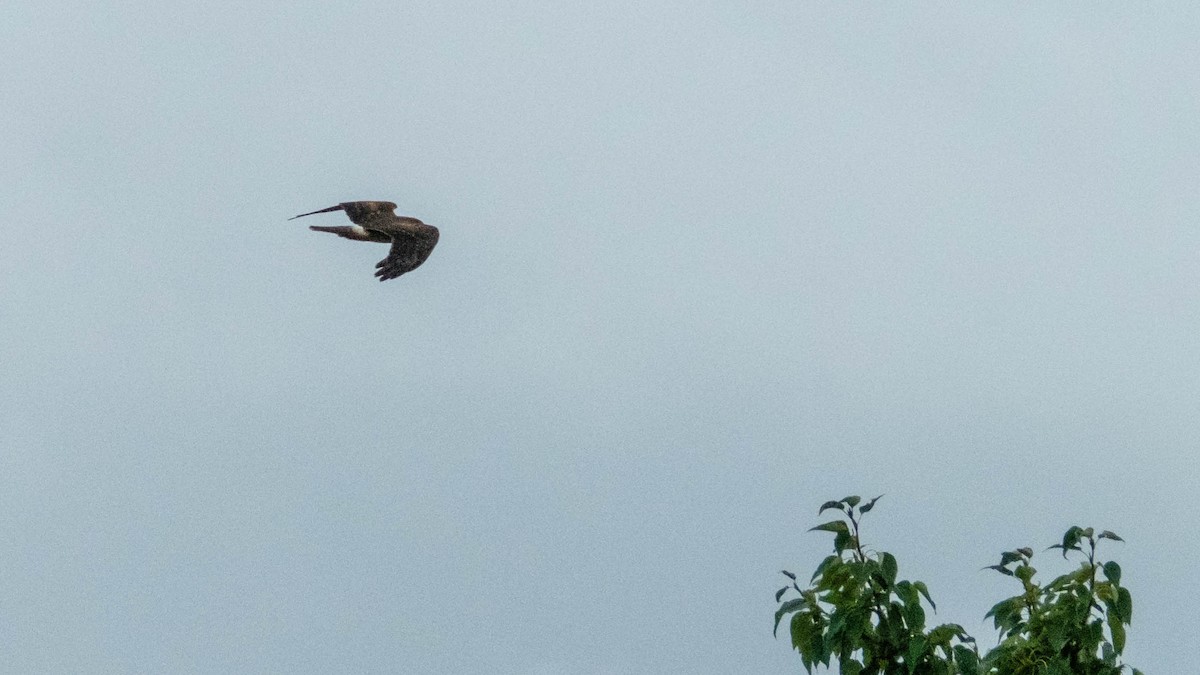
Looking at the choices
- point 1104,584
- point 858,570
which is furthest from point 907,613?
point 1104,584

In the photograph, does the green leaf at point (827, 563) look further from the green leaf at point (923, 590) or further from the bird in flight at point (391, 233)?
the bird in flight at point (391, 233)

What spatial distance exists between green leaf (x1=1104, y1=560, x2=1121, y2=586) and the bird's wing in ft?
61.8

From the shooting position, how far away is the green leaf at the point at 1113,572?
1211cm

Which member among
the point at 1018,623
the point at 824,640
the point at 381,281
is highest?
the point at 381,281

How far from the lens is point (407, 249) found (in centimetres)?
2988

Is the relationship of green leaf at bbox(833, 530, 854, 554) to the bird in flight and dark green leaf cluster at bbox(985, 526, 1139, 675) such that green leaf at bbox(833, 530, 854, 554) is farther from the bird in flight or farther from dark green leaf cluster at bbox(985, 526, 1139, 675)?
the bird in flight

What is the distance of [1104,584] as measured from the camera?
1246 centimetres

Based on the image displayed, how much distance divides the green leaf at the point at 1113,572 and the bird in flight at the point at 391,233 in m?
18.7

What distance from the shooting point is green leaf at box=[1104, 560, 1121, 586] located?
477 inches

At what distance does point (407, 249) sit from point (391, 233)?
440 millimetres

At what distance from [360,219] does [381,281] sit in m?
1.64

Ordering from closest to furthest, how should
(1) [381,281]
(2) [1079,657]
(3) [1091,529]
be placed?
(3) [1091,529] < (2) [1079,657] < (1) [381,281]

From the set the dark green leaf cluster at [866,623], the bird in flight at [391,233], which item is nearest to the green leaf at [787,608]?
the dark green leaf cluster at [866,623]

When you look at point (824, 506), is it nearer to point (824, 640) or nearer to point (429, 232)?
point (824, 640)
